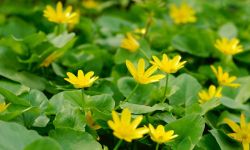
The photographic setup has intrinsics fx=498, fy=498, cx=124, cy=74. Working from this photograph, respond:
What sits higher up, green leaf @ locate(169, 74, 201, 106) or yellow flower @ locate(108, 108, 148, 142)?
yellow flower @ locate(108, 108, 148, 142)

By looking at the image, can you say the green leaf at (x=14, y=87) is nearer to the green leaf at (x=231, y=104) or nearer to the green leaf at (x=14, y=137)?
the green leaf at (x=14, y=137)

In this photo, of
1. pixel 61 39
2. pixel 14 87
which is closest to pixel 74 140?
pixel 14 87

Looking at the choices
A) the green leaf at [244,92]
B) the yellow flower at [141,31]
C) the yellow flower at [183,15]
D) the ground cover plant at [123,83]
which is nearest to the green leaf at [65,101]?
→ the ground cover plant at [123,83]

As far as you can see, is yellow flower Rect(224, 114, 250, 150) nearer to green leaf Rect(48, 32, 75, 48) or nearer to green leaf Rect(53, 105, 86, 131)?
A: green leaf Rect(53, 105, 86, 131)

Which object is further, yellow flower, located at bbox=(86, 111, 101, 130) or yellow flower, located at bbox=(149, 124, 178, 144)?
yellow flower, located at bbox=(86, 111, 101, 130)

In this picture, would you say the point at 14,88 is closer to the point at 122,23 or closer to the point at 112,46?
the point at 112,46

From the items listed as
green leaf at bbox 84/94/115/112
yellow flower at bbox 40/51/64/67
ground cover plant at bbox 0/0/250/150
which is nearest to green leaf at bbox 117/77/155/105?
ground cover plant at bbox 0/0/250/150

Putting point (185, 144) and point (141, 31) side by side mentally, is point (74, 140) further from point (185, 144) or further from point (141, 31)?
point (141, 31)
